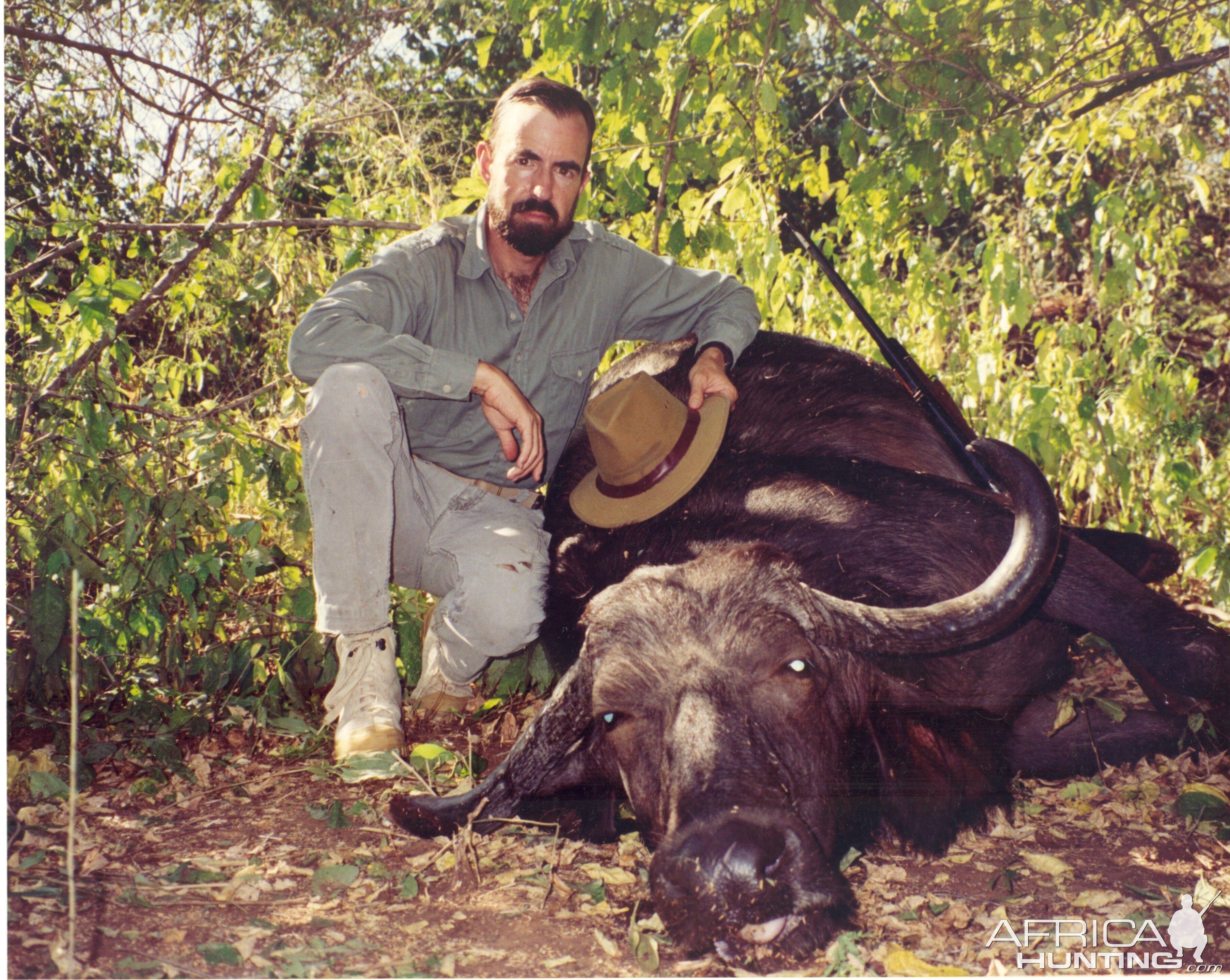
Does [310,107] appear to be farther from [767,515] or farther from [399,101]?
[767,515]

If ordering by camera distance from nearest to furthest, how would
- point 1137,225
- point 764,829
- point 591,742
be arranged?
1. point 764,829
2. point 591,742
3. point 1137,225

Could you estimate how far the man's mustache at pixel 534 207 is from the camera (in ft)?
9.95

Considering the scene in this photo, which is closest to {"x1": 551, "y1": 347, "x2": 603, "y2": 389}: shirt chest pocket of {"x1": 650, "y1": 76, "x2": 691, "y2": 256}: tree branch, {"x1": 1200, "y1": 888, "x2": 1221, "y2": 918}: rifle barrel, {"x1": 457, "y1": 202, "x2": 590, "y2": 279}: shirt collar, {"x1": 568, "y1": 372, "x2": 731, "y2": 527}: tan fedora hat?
{"x1": 457, "y1": 202, "x2": 590, "y2": 279}: shirt collar

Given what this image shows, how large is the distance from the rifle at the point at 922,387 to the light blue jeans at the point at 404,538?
1.22 m

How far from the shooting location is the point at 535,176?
3.02 m

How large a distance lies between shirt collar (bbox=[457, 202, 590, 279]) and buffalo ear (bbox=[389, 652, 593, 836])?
1.28 m

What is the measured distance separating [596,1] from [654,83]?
0.32 meters

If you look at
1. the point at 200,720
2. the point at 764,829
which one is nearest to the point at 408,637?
the point at 200,720

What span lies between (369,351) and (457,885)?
1.39 metres

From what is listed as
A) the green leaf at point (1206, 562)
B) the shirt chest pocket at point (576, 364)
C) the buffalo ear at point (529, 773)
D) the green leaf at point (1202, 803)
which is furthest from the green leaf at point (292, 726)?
the green leaf at point (1206, 562)

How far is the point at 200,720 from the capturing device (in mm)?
2980

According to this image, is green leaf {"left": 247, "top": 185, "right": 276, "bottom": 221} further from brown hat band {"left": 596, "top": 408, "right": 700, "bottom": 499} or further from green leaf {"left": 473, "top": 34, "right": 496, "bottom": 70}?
brown hat band {"left": 596, "top": 408, "right": 700, "bottom": 499}

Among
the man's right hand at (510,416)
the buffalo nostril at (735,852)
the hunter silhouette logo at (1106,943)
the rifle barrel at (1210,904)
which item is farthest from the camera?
the man's right hand at (510,416)

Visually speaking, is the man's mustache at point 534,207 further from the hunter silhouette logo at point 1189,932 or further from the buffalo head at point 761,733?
the hunter silhouette logo at point 1189,932
